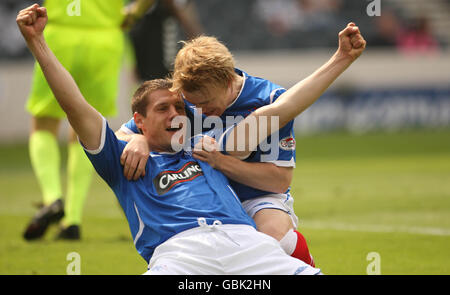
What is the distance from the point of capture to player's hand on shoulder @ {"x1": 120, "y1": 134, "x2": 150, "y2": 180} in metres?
3.30

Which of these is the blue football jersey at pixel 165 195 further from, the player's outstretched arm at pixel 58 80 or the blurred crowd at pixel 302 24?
the blurred crowd at pixel 302 24

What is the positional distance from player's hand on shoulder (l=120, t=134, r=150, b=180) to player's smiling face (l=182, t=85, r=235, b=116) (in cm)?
33

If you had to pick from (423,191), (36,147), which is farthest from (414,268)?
(423,191)

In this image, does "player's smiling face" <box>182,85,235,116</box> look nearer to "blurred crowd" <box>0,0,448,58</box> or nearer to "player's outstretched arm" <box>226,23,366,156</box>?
"player's outstretched arm" <box>226,23,366,156</box>

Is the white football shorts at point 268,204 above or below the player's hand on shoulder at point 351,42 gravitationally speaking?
below

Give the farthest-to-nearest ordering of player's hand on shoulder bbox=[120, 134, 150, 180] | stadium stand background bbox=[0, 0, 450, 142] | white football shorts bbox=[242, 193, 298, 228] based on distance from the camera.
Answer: stadium stand background bbox=[0, 0, 450, 142], white football shorts bbox=[242, 193, 298, 228], player's hand on shoulder bbox=[120, 134, 150, 180]

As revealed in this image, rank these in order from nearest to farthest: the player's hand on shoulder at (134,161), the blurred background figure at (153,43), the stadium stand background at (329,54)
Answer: the player's hand on shoulder at (134,161) → the blurred background figure at (153,43) → the stadium stand background at (329,54)

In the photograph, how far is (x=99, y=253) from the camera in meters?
5.15

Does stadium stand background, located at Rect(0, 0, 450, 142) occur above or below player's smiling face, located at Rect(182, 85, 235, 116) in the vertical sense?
below

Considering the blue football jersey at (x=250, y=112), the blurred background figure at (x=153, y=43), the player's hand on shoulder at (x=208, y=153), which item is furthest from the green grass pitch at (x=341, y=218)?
the blurred background figure at (x=153, y=43)

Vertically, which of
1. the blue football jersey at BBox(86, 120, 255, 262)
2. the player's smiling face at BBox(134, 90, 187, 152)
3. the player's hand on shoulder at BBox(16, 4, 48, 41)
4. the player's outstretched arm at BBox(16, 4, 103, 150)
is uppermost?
the player's hand on shoulder at BBox(16, 4, 48, 41)

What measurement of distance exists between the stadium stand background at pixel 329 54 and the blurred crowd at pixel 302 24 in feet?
0.09

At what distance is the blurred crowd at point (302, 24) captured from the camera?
65.4 ft

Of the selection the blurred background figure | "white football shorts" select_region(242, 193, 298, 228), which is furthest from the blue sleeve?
the blurred background figure
